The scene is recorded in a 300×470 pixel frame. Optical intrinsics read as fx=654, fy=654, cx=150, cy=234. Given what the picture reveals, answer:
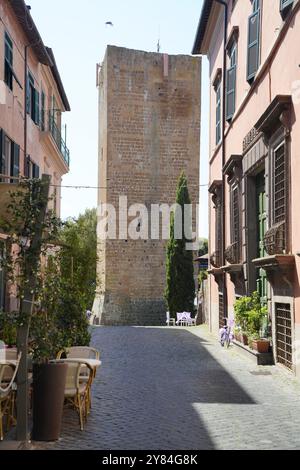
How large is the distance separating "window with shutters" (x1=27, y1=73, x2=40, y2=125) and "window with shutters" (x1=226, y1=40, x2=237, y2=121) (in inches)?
226

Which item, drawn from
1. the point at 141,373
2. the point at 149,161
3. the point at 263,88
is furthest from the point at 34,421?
the point at 149,161

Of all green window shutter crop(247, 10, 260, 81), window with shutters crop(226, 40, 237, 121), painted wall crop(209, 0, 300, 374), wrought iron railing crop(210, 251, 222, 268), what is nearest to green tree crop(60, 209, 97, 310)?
painted wall crop(209, 0, 300, 374)

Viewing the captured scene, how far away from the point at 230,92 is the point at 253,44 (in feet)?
10.2

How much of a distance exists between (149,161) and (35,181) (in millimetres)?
25674

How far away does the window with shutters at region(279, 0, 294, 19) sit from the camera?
10430 millimetres

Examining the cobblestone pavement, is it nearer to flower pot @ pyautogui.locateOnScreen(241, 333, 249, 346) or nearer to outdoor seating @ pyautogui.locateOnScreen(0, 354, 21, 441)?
flower pot @ pyautogui.locateOnScreen(241, 333, 249, 346)

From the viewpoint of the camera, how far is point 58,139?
25188 mm

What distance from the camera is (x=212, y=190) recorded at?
63.9 feet

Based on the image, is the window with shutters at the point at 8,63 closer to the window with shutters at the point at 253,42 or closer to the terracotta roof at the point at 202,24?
the window with shutters at the point at 253,42

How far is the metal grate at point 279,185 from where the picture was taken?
1120 centimetres

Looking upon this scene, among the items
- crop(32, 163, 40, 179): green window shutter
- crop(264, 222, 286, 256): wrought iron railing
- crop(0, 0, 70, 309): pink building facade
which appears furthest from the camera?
crop(32, 163, 40, 179): green window shutter

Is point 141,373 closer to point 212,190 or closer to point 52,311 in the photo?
point 52,311

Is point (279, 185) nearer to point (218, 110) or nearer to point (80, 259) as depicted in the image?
point (80, 259)

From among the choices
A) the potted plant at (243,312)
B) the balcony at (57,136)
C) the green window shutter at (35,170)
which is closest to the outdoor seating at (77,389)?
the potted plant at (243,312)
